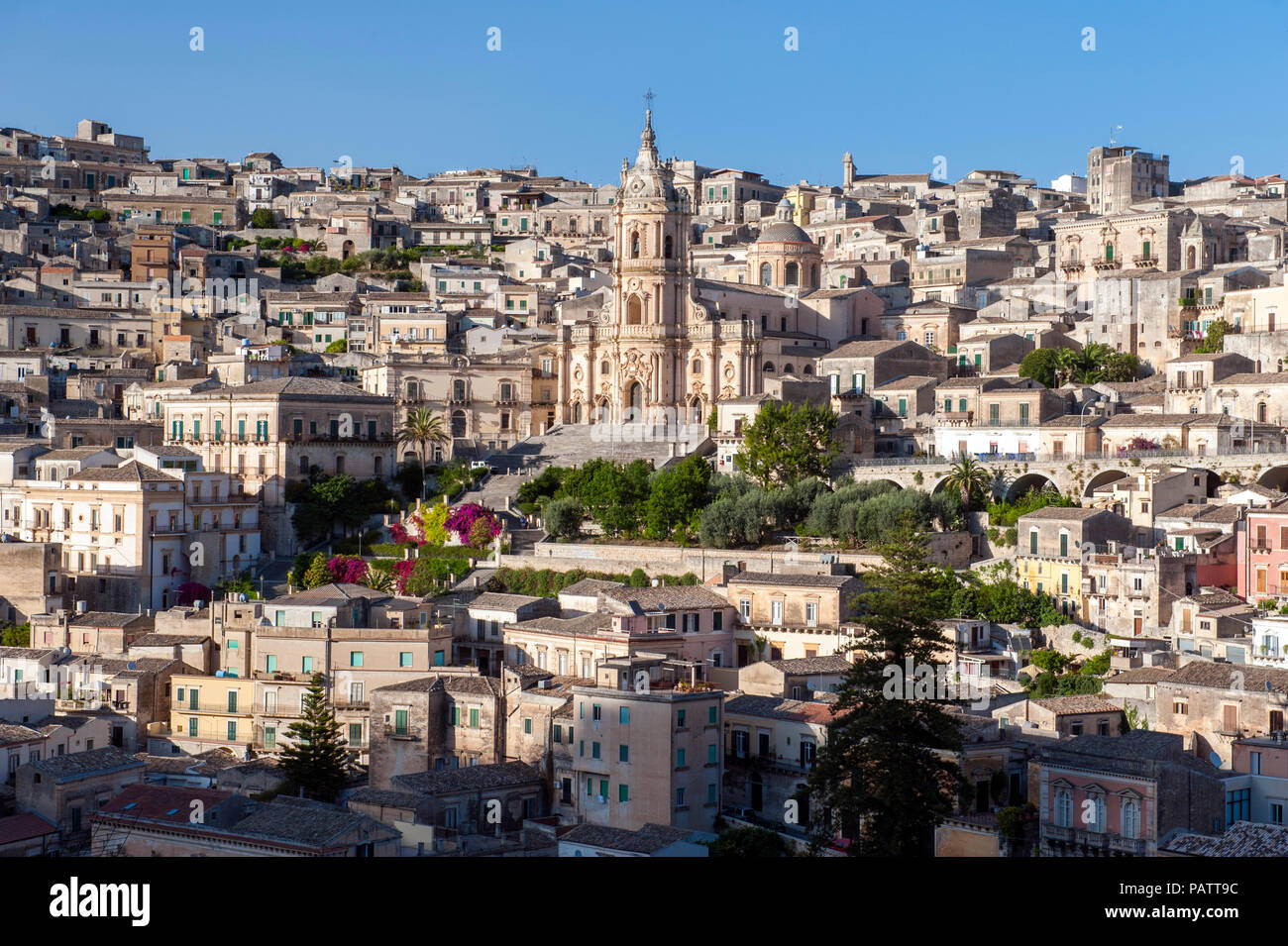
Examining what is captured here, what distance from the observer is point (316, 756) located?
131 feet

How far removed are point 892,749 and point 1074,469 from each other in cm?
2397

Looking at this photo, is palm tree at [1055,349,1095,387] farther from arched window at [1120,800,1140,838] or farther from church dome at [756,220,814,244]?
arched window at [1120,800,1140,838]

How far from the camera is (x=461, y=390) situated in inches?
2825

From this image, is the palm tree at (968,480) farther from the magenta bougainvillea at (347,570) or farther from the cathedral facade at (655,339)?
the magenta bougainvillea at (347,570)

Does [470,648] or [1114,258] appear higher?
[1114,258]

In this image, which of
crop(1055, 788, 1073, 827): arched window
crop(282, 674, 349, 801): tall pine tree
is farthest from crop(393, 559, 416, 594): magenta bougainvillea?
crop(1055, 788, 1073, 827): arched window

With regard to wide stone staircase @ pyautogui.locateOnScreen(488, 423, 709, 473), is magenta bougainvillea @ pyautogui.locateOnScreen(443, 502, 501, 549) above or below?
below

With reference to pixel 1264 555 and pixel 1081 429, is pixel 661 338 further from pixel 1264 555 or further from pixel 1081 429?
pixel 1264 555

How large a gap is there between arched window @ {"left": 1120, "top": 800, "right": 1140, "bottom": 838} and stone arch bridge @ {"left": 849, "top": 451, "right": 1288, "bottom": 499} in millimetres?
21213

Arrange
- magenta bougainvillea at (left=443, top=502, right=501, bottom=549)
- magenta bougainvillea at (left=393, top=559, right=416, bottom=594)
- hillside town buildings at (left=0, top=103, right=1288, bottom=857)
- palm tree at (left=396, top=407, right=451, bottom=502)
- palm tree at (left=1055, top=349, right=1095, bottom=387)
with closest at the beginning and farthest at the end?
1. hillside town buildings at (left=0, top=103, right=1288, bottom=857)
2. magenta bougainvillea at (left=393, top=559, right=416, bottom=594)
3. magenta bougainvillea at (left=443, top=502, right=501, bottom=549)
4. palm tree at (left=1055, top=349, right=1095, bottom=387)
5. palm tree at (left=396, top=407, right=451, bottom=502)

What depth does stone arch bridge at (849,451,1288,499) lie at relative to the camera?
164 feet

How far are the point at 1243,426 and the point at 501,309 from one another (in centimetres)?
4325
